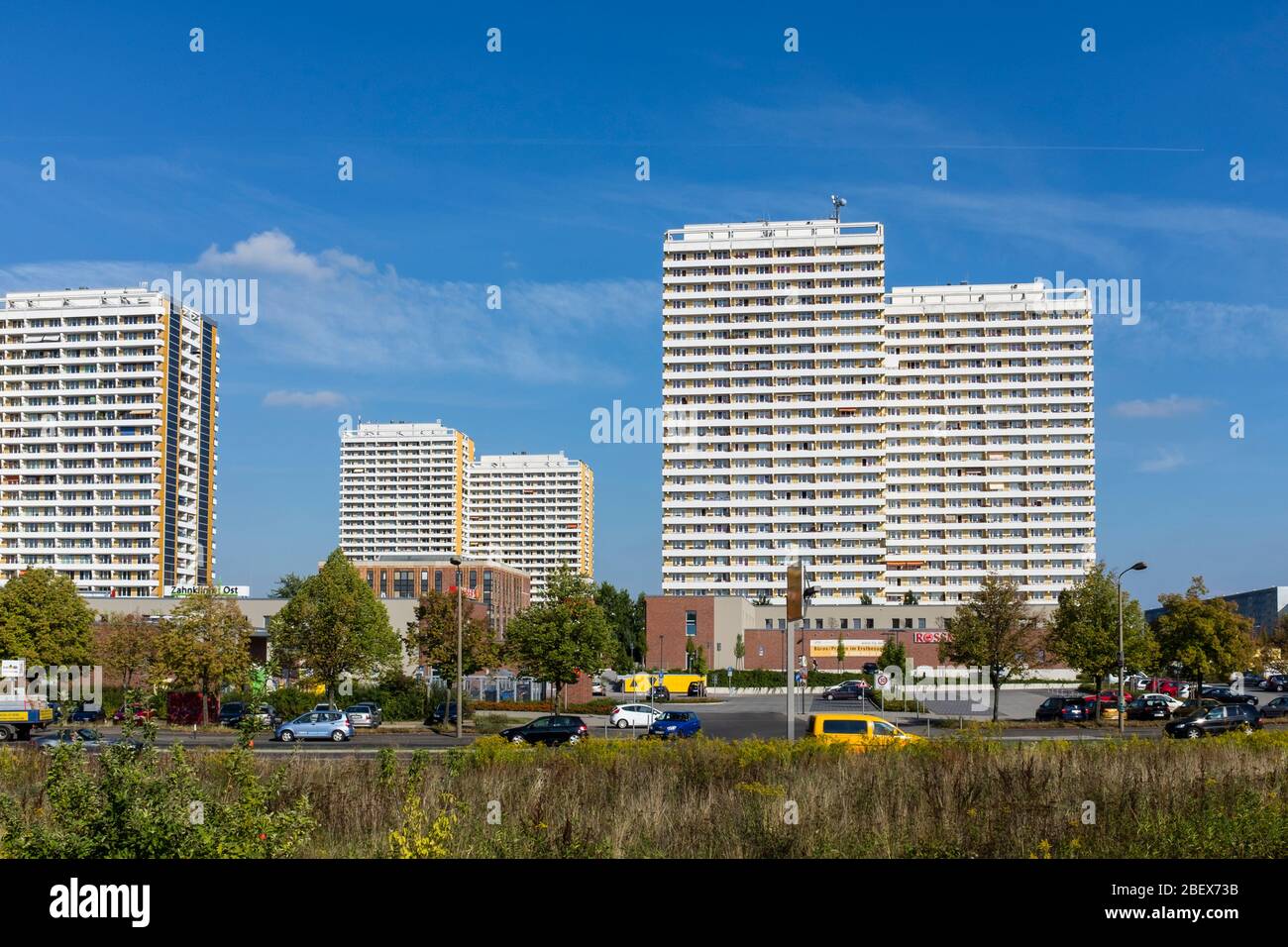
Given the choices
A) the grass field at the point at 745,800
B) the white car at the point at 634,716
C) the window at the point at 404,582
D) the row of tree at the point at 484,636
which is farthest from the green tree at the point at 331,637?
the window at the point at 404,582

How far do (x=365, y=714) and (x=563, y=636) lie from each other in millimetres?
9863

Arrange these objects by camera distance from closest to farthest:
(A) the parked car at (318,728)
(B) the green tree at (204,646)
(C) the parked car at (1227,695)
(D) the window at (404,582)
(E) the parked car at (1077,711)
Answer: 1. (A) the parked car at (318,728)
2. (B) the green tree at (204,646)
3. (E) the parked car at (1077,711)
4. (C) the parked car at (1227,695)
5. (D) the window at (404,582)

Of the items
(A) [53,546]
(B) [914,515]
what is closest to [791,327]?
(B) [914,515]

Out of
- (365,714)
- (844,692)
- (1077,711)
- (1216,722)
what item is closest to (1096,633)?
(1077,711)

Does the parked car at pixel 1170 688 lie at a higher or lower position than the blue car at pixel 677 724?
lower

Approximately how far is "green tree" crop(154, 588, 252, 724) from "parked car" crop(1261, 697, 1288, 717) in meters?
47.5

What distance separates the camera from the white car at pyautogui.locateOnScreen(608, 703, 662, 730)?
166 ft

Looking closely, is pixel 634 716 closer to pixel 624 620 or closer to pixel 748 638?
pixel 748 638

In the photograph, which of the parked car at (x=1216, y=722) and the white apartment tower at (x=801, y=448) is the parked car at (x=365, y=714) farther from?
the white apartment tower at (x=801, y=448)

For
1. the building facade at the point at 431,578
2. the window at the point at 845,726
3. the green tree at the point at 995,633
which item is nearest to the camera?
the window at the point at 845,726

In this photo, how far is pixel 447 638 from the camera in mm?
56094

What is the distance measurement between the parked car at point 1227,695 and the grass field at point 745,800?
48429 mm

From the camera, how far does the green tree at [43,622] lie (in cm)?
5972
